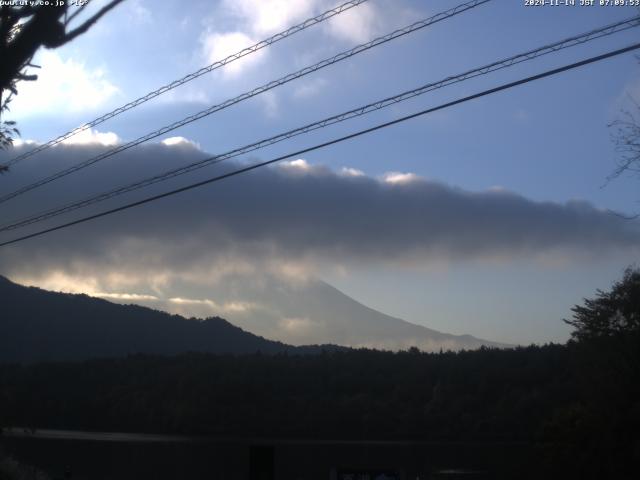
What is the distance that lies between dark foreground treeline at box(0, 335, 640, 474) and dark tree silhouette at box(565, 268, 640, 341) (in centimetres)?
2932

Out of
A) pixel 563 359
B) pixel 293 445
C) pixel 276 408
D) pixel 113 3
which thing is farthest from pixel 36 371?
pixel 113 3

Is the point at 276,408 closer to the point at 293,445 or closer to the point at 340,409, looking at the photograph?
the point at 340,409

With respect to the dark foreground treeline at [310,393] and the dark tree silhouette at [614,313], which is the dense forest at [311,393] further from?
the dark tree silhouette at [614,313]

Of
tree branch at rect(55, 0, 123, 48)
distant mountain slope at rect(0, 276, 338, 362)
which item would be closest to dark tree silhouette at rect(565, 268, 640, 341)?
tree branch at rect(55, 0, 123, 48)

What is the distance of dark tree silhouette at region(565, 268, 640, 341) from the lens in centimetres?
2668

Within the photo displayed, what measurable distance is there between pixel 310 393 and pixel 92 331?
43.5m

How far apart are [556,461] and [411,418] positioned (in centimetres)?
4580

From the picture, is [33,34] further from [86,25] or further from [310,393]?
[310,393]

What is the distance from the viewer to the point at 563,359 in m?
68.0

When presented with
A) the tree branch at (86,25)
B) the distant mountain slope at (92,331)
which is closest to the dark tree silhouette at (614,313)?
the tree branch at (86,25)

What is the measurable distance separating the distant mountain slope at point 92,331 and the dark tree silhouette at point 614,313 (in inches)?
3011

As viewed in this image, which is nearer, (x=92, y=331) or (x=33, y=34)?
(x=33, y=34)

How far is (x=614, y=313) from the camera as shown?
2741cm

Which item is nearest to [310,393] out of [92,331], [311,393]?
[311,393]
